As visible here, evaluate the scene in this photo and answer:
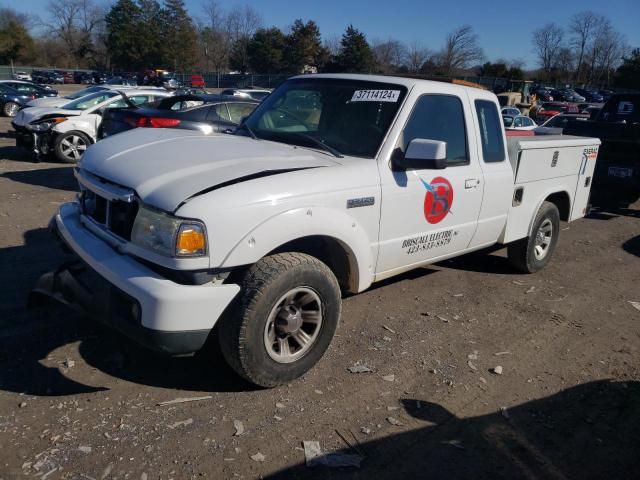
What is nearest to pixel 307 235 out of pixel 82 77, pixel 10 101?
pixel 10 101

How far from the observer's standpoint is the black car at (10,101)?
2239cm

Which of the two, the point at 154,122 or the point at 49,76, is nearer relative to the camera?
the point at 154,122

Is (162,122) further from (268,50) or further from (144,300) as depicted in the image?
(268,50)

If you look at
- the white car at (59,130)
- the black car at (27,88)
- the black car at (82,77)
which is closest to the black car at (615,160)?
the white car at (59,130)

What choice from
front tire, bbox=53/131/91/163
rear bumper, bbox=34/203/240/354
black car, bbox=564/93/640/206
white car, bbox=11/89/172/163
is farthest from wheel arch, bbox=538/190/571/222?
front tire, bbox=53/131/91/163

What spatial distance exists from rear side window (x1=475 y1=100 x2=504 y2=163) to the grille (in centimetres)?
310

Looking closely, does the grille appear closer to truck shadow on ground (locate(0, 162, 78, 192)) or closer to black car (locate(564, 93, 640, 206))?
truck shadow on ground (locate(0, 162, 78, 192))

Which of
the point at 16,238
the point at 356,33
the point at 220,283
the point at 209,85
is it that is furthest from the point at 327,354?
the point at 209,85

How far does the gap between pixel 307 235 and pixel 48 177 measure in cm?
824

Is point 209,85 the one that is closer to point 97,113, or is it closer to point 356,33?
point 356,33

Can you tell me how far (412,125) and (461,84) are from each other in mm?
984

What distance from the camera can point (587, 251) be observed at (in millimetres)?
7625

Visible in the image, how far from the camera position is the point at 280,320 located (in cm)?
343

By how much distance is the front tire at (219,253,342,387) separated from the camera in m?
3.16
